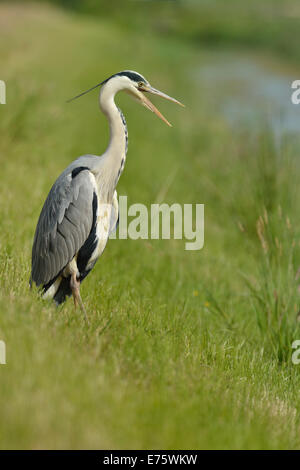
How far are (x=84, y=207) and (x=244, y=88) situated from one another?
67.6ft

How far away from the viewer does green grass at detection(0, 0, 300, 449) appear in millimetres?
2342

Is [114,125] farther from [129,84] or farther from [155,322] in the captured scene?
[155,322]

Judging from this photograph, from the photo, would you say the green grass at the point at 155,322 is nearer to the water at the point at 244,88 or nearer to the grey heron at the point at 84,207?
the grey heron at the point at 84,207

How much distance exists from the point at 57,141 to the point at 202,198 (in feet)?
8.01

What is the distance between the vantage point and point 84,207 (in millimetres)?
3326

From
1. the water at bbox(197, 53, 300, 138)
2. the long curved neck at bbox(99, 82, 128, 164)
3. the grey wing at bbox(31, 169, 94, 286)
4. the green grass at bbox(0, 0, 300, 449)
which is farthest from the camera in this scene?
the water at bbox(197, 53, 300, 138)

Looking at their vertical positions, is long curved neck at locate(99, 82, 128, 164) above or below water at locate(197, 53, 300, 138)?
below

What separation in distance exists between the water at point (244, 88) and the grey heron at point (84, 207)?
28.9 ft

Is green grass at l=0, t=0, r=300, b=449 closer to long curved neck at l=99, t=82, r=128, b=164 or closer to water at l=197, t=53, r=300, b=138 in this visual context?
long curved neck at l=99, t=82, r=128, b=164

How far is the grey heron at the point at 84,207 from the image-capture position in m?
3.20

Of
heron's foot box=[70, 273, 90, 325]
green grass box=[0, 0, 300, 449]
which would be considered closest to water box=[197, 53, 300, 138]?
green grass box=[0, 0, 300, 449]

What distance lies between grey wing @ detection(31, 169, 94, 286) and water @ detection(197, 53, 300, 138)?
29.1ft

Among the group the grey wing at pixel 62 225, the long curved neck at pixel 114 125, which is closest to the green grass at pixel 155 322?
the grey wing at pixel 62 225

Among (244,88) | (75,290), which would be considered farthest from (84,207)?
(244,88)
